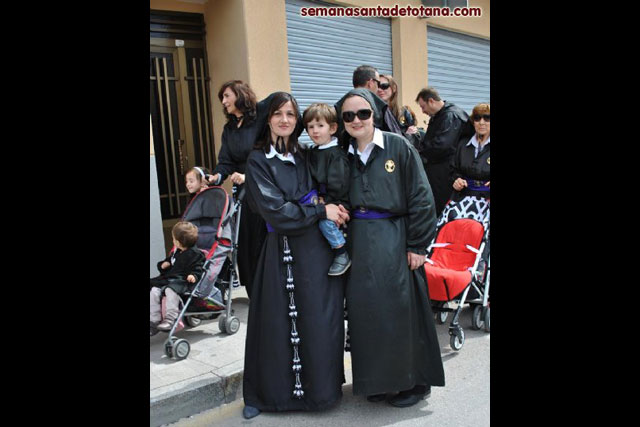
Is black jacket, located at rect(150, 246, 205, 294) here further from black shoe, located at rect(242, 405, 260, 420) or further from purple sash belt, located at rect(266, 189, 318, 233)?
purple sash belt, located at rect(266, 189, 318, 233)

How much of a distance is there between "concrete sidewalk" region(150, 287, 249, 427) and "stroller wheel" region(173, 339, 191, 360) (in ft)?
0.16

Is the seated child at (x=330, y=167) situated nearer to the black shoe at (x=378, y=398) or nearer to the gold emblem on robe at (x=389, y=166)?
the gold emblem on robe at (x=389, y=166)

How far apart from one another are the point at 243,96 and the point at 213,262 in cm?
140

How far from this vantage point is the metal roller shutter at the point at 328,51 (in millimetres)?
7820

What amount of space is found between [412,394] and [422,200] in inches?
50.3

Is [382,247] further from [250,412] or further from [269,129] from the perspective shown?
[250,412]

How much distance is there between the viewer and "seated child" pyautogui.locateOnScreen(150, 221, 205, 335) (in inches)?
160

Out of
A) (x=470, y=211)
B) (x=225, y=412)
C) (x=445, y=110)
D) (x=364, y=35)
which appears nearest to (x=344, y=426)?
(x=225, y=412)

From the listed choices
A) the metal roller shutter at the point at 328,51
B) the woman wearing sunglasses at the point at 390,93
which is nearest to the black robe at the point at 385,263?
the woman wearing sunglasses at the point at 390,93

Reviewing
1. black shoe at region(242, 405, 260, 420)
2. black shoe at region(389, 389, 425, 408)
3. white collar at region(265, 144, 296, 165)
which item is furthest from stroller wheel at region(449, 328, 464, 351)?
white collar at region(265, 144, 296, 165)

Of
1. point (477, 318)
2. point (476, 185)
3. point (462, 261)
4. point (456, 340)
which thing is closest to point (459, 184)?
point (476, 185)

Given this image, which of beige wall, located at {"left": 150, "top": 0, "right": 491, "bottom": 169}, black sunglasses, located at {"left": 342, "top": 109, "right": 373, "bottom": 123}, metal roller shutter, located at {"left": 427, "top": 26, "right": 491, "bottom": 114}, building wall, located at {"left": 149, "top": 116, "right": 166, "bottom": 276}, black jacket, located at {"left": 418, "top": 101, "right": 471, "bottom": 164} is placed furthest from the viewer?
metal roller shutter, located at {"left": 427, "top": 26, "right": 491, "bottom": 114}
